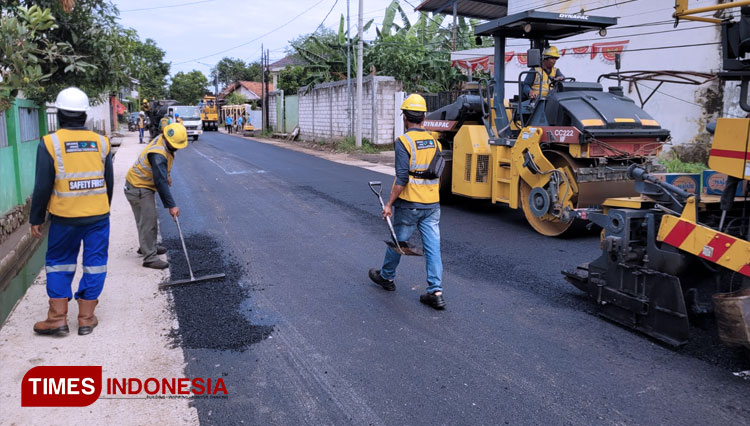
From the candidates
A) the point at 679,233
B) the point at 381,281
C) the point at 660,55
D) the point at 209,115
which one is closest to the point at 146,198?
the point at 381,281

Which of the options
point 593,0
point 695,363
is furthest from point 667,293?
point 593,0

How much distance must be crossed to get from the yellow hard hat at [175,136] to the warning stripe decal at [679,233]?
438cm

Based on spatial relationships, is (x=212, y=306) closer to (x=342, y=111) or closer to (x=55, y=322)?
(x=55, y=322)

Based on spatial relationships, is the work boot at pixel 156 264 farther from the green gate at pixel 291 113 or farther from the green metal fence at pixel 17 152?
the green gate at pixel 291 113

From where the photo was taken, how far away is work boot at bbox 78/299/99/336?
4.38 m

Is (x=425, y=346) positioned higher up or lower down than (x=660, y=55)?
lower down

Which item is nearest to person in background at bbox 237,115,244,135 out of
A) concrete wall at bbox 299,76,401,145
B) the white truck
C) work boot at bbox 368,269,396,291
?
the white truck

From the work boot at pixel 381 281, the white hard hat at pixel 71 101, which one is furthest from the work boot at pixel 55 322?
the work boot at pixel 381 281

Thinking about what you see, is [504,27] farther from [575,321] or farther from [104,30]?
[104,30]

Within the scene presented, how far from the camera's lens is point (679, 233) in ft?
13.5

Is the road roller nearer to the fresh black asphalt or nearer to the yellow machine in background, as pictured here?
the fresh black asphalt

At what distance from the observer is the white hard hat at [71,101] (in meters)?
4.20

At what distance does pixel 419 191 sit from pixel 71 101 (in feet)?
8.89

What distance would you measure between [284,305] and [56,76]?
22.1 feet
